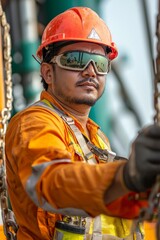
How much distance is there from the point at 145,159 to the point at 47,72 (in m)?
1.84

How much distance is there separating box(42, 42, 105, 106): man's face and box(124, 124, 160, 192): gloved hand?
1.40m

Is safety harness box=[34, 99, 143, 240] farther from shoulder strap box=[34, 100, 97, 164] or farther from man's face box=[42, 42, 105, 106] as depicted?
man's face box=[42, 42, 105, 106]

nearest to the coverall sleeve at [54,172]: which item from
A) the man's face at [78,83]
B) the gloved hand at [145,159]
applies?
the gloved hand at [145,159]

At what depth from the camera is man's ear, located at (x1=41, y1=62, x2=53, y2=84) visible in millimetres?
5262

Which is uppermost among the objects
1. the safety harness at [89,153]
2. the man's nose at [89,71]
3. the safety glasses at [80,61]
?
the safety glasses at [80,61]

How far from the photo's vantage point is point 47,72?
17.5 feet

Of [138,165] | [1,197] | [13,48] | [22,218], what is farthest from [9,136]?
[13,48]

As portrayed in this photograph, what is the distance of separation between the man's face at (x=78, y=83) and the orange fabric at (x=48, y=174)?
0.31 ft

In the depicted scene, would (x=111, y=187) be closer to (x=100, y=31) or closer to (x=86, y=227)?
(x=86, y=227)

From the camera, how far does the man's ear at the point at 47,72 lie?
5.26 meters

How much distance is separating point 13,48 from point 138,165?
336 inches

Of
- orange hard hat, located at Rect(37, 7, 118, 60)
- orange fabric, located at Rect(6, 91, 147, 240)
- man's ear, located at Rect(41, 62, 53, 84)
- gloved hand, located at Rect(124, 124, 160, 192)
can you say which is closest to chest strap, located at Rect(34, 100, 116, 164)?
orange fabric, located at Rect(6, 91, 147, 240)

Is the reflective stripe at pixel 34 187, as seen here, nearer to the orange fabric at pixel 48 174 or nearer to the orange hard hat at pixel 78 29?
the orange fabric at pixel 48 174

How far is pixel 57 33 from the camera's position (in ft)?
17.1
